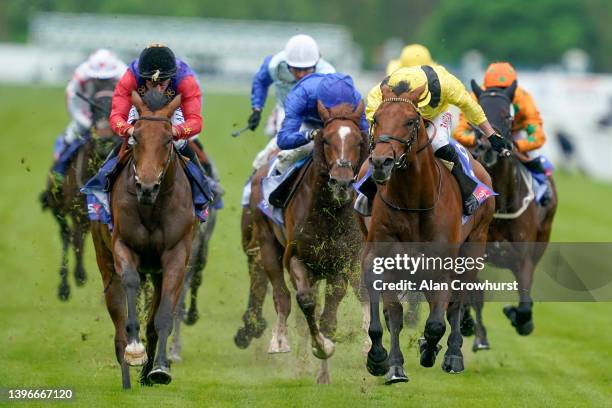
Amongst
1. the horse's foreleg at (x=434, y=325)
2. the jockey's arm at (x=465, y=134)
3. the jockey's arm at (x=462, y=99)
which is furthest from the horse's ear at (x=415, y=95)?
the jockey's arm at (x=465, y=134)

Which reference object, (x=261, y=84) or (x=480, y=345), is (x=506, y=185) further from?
(x=261, y=84)

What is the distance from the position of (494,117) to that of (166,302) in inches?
149

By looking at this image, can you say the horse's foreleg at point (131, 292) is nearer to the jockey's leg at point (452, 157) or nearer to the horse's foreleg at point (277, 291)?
the horse's foreleg at point (277, 291)

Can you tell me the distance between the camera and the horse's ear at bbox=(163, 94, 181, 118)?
9328 millimetres

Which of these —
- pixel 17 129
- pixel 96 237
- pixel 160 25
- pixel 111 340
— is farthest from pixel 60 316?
pixel 160 25

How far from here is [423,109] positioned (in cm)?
986

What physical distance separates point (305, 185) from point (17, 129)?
2842cm

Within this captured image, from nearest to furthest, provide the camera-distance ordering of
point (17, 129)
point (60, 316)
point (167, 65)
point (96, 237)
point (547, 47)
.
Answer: point (167, 65)
point (96, 237)
point (60, 316)
point (17, 129)
point (547, 47)

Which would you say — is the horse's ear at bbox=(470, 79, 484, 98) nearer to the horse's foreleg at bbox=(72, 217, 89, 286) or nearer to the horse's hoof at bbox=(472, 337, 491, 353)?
the horse's hoof at bbox=(472, 337, 491, 353)

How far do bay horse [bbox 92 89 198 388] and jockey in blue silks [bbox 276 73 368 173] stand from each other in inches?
42.0

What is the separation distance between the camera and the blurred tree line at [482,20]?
67.8m

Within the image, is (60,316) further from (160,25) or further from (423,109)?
(160,25)

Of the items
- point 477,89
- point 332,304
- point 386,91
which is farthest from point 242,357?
point 386,91

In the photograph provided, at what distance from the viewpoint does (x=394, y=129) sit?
8891 millimetres
